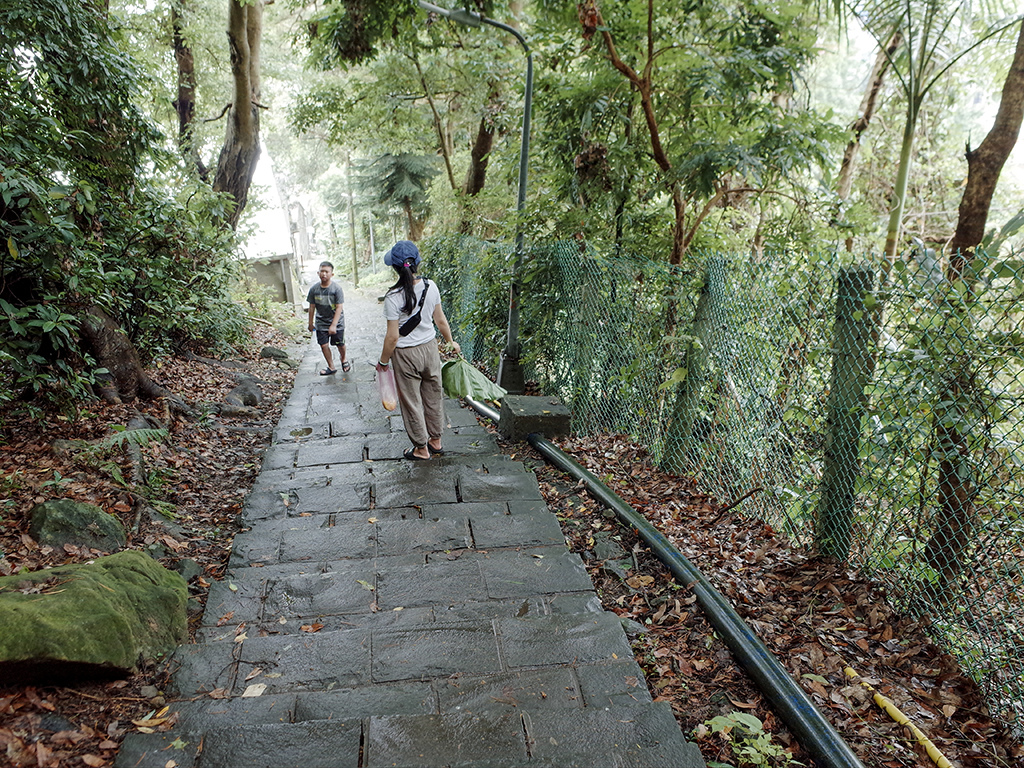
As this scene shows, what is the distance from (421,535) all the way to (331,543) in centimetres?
56

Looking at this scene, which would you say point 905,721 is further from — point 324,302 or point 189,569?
point 324,302

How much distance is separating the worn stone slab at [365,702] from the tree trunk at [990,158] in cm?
317

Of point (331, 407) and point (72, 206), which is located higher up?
point (72, 206)

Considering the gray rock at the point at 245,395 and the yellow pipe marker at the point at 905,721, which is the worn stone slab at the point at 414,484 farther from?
the gray rock at the point at 245,395

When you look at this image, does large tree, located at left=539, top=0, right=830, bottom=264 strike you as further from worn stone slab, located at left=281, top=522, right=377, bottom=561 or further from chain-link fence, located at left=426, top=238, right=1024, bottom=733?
worn stone slab, located at left=281, top=522, right=377, bottom=561

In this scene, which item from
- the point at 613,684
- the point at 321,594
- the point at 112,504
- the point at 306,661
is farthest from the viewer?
the point at 112,504

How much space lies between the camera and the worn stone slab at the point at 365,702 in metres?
2.33

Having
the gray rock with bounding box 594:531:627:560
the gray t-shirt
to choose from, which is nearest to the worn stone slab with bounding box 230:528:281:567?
the gray rock with bounding box 594:531:627:560

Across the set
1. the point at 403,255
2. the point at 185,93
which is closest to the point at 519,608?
the point at 403,255

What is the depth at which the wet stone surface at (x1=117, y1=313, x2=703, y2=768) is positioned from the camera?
2090mm

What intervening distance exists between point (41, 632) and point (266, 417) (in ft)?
18.0

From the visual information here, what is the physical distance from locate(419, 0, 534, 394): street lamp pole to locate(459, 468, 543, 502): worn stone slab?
8.22ft

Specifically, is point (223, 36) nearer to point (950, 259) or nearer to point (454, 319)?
point (454, 319)

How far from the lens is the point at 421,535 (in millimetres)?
3895
